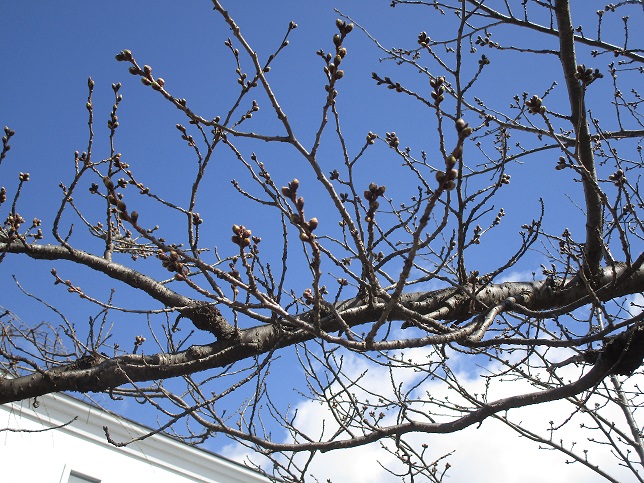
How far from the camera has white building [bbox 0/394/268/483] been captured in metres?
8.87

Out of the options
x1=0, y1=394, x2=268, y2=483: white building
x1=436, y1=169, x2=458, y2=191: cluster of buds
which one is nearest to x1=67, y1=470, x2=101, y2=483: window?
x1=0, y1=394, x2=268, y2=483: white building

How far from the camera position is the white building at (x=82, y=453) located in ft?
29.1

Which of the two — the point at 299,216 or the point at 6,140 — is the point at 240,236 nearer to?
the point at 299,216

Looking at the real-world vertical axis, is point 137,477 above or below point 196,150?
below

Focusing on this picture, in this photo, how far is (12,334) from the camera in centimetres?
377

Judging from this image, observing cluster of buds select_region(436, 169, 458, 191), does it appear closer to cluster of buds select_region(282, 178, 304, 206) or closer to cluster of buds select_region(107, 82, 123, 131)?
cluster of buds select_region(282, 178, 304, 206)

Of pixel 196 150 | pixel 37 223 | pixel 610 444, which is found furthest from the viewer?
pixel 610 444

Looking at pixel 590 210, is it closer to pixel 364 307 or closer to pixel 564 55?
pixel 564 55

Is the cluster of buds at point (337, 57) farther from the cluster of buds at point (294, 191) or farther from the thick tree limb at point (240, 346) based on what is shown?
the thick tree limb at point (240, 346)

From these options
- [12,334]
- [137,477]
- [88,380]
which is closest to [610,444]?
[88,380]

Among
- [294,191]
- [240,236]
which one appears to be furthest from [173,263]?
[294,191]

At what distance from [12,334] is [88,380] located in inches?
47.2

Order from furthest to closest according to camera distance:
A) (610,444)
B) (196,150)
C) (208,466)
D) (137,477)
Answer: (208,466)
(137,477)
(610,444)
(196,150)

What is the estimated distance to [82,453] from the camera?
9.72m
